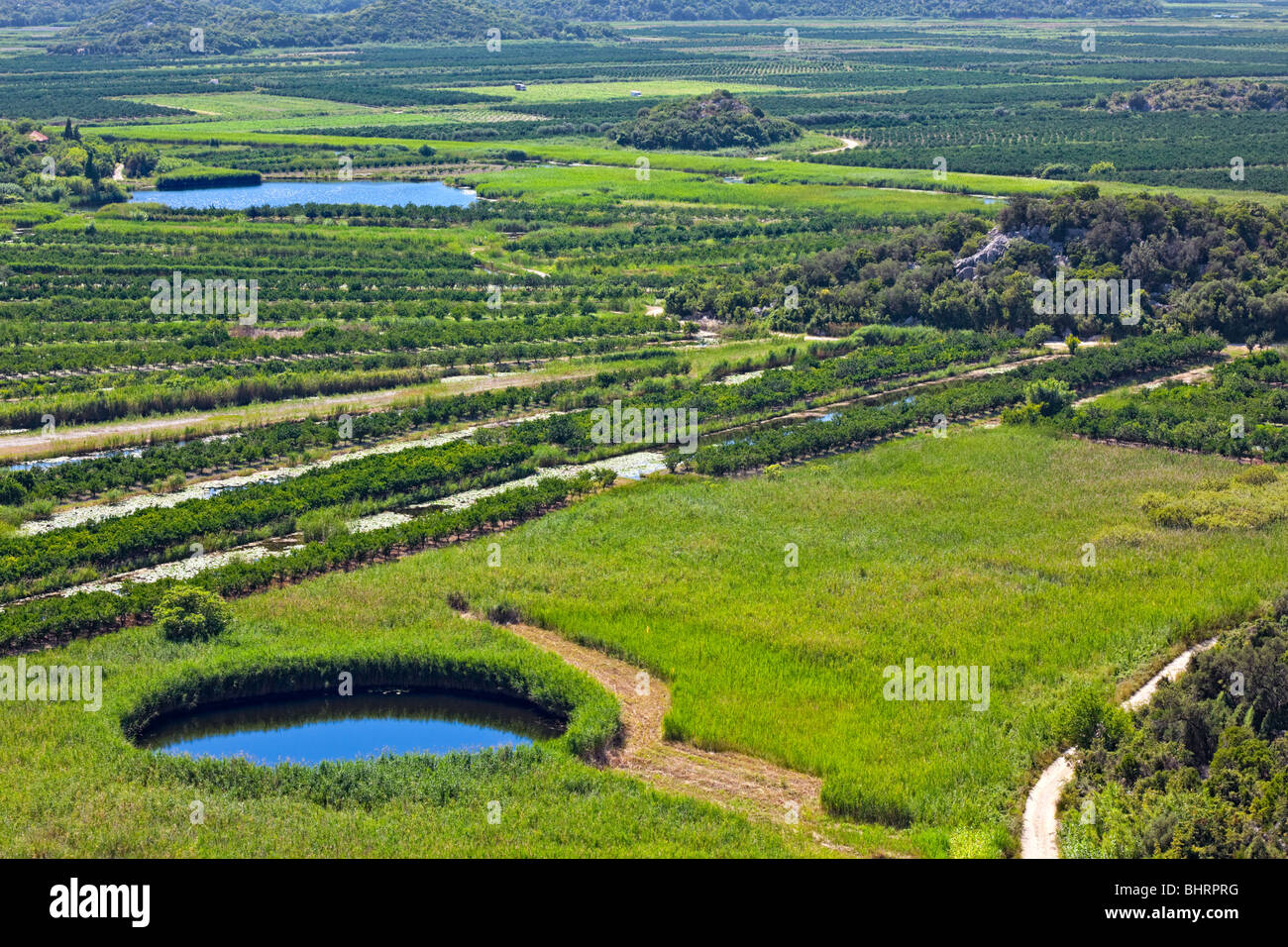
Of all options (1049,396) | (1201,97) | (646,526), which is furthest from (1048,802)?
(1201,97)

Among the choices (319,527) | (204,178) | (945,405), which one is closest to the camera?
(319,527)

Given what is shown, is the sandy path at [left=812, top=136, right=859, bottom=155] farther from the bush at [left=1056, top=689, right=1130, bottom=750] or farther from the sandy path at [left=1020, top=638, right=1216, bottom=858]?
the bush at [left=1056, top=689, right=1130, bottom=750]

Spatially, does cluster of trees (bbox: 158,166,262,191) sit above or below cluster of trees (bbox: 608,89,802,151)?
below

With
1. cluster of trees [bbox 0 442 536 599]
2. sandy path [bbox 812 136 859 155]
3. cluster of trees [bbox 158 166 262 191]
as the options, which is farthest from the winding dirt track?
sandy path [bbox 812 136 859 155]

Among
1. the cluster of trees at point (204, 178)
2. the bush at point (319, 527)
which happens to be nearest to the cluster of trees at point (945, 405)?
the bush at point (319, 527)

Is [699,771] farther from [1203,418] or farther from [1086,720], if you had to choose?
[1203,418]
